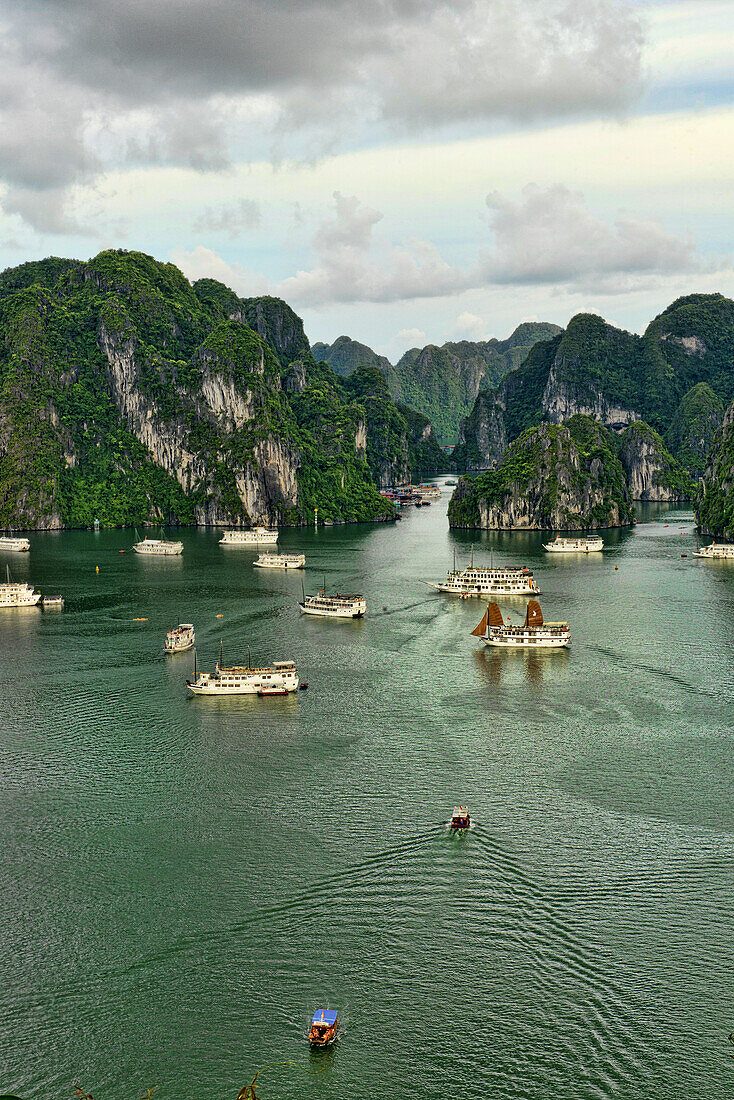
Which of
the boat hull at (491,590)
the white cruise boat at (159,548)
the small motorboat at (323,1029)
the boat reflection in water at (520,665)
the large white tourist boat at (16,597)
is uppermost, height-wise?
the white cruise boat at (159,548)

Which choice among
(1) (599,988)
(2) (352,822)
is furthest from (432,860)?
(1) (599,988)

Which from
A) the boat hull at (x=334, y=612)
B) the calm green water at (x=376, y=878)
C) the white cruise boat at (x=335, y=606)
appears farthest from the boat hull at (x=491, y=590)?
the calm green water at (x=376, y=878)

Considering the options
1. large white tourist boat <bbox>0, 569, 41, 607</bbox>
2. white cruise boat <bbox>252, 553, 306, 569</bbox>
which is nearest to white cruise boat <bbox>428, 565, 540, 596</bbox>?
white cruise boat <bbox>252, 553, 306, 569</bbox>

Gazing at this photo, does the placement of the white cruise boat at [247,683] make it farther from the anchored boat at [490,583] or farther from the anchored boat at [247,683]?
the anchored boat at [490,583]

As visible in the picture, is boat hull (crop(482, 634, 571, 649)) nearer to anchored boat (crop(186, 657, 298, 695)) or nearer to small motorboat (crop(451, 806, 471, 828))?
anchored boat (crop(186, 657, 298, 695))

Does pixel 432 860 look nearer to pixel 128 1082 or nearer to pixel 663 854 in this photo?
pixel 663 854

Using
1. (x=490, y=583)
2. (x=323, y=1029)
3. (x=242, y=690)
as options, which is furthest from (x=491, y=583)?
(x=323, y=1029)

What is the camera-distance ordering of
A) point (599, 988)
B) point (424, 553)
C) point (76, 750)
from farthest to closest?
point (424, 553)
point (76, 750)
point (599, 988)
